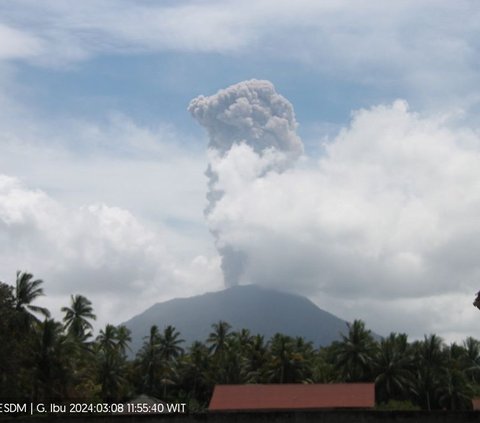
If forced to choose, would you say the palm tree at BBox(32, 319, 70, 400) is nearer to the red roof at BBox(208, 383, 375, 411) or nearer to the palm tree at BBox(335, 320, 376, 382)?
the red roof at BBox(208, 383, 375, 411)

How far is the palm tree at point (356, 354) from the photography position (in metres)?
65.5

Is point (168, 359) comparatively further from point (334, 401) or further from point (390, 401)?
point (334, 401)

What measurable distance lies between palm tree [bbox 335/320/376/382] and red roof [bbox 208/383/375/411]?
58.1 ft

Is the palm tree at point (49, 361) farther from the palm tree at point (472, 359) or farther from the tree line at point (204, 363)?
the palm tree at point (472, 359)

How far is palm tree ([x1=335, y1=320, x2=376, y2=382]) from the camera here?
65500 millimetres

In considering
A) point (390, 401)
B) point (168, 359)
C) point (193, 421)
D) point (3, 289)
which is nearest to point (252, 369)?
point (168, 359)

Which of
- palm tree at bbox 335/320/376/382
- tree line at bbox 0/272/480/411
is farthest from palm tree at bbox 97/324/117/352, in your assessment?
palm tree at bbox 335/320/376/382

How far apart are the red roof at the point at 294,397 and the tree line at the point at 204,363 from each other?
9.86 metres

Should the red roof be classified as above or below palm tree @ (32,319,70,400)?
below

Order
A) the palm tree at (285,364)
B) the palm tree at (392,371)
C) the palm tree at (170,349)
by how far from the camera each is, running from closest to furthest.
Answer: the palm tree at (392,371) → the palm tree at (285,364) → the palm tree at (170,349)

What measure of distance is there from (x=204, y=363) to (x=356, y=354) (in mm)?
17327

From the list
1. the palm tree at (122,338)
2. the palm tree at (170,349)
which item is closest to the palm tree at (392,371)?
the palm tree at (170,349)

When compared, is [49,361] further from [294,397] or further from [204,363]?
[204,363]

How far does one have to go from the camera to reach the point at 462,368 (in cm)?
7081
